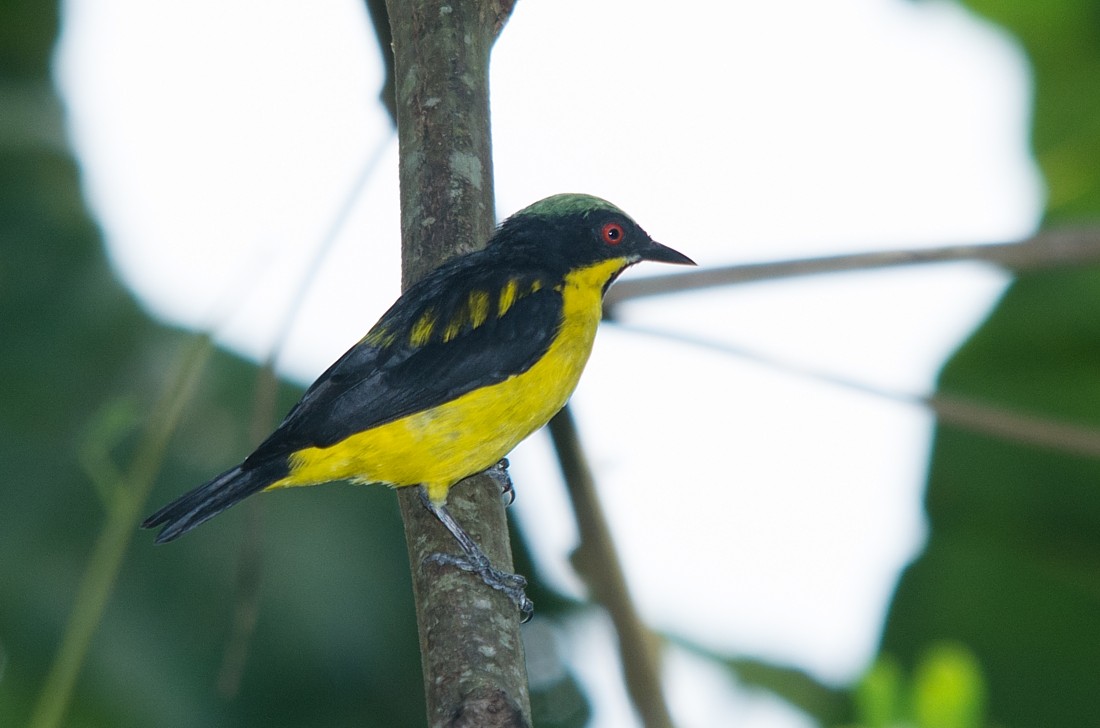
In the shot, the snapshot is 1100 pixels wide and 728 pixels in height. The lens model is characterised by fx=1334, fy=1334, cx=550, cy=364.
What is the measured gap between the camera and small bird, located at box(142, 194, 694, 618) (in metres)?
3.73

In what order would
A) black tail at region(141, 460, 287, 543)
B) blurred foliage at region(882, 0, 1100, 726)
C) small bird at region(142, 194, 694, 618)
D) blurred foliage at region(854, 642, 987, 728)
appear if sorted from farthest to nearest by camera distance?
blurred foliage at region(882, 0, 1100, 726), small bird at region(142, 194, 694, 618), black tail at region(141, 460, 287, 543), blurred foliage at region(854, 642, 987, 728)

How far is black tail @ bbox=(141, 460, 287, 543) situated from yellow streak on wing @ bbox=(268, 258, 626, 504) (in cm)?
9

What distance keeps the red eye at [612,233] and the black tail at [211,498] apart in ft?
4.92

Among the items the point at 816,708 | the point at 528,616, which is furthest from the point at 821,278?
the point at 816,708

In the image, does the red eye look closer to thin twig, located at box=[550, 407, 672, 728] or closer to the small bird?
the small bird

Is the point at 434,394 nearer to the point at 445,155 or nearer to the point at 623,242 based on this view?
the point at 445,155

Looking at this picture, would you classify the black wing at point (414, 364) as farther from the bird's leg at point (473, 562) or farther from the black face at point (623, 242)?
the black face at point (623, 242)

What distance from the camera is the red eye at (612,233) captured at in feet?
15.3

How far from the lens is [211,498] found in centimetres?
365

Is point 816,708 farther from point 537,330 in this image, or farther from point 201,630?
point 201,630

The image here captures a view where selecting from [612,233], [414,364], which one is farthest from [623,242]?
[414,364]

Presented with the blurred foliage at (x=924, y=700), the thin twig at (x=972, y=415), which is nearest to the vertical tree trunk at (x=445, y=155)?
the thin twig at (x=972, y=415)

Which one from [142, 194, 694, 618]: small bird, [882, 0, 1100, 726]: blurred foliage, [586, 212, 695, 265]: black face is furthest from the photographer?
[586, 212, 695, 265]: black face

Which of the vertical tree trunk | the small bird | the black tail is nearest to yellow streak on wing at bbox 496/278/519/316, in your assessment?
the small bird
